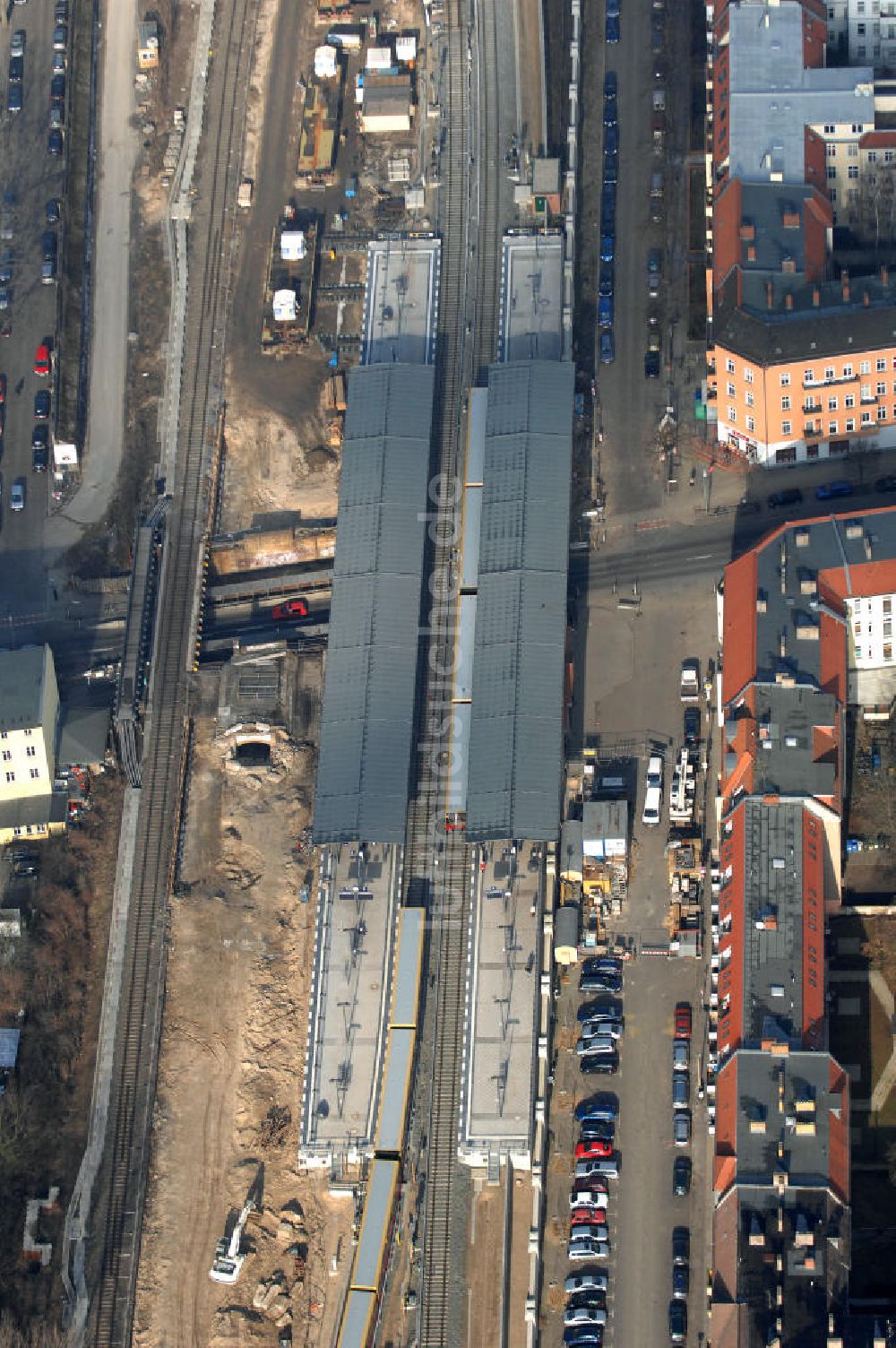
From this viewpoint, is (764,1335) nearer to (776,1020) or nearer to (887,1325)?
(887,1325)

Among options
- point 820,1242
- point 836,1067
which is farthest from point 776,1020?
point 820,1242

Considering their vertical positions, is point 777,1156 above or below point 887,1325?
above

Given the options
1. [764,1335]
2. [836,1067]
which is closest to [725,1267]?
[764,1335]

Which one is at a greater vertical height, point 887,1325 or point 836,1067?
point 836,1067

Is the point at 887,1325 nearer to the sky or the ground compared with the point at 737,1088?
nearer to the ground

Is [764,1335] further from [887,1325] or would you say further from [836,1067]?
[836,1067]

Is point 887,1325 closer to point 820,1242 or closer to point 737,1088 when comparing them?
point 820,1242
